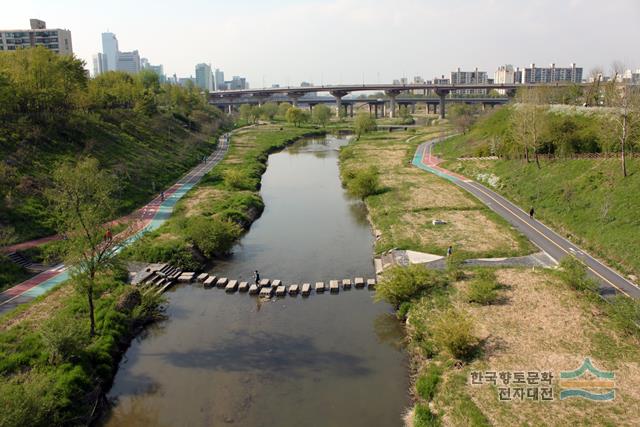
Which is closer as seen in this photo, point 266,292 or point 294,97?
point 266,292

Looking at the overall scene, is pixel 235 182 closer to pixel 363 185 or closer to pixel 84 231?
pixel 363 185

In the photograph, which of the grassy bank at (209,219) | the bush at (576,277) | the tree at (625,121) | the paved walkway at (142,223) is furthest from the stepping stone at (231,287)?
the tree at (625,121)

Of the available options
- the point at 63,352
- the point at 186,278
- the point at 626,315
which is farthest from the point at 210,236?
the point at 626,315

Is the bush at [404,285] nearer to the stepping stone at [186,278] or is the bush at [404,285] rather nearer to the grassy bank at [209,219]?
the stepping stone at [186,278]

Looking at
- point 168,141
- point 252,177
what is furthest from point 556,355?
point 168,141

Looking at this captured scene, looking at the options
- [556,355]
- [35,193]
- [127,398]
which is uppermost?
[35,193]

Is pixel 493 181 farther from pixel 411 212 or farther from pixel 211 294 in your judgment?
pixel 211 294
